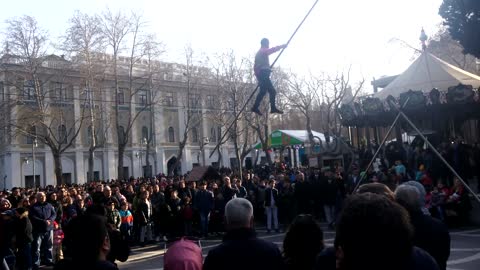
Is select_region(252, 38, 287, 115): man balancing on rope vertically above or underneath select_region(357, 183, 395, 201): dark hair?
above

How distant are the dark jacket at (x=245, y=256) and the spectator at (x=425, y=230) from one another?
1.16 meters

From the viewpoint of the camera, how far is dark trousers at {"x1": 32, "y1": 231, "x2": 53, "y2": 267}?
12.0m

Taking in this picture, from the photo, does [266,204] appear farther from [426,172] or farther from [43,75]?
[43,75]

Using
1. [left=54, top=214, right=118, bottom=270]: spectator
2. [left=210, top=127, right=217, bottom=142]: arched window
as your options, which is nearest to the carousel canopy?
[left=210, top=127, right=217, bottom=142]: arched window

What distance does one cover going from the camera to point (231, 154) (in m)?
64.7

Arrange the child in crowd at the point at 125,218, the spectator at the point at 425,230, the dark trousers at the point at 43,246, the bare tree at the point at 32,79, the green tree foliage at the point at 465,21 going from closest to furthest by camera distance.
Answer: the spectator at the point at 425,230 < the dark trousers at the point at 43,246 < the child in crowd at the point at 125,218 < the green tree foliage at the point at 465,21 < the bare tree at the point at 32,79

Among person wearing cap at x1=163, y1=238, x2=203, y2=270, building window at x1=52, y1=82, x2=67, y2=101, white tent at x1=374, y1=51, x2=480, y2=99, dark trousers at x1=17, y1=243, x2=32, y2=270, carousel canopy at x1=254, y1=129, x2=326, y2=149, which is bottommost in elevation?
dark trousers at x1=17, y1=243, x2=32, y2=270

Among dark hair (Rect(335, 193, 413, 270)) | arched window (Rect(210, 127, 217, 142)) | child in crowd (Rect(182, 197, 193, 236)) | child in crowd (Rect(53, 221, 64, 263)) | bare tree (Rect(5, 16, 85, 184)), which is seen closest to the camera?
dark hair (Rect(335, 193, 413, 270))

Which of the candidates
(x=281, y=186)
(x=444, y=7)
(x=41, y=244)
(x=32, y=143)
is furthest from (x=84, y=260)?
(x=32, y=143)

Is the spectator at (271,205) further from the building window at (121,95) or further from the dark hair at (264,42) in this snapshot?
the building window at (121,95)

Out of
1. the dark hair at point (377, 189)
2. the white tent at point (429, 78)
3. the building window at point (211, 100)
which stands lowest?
the dark hair at point (377, 189)

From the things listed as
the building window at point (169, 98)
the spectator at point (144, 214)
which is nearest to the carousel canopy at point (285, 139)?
the building window at point (169, 98)

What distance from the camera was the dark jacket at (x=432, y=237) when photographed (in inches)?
164

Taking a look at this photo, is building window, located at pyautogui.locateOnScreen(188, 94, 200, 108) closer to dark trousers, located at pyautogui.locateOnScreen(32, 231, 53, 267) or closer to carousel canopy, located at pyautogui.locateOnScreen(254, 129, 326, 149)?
carousel canopy, located at pyautogui.locateOnScreen(254, 129, 326, 149)
